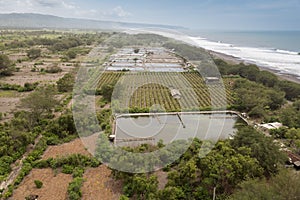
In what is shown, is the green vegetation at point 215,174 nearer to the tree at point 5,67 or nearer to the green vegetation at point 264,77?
the green vegetation at point 264,77

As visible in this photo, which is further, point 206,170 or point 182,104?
point 182,104

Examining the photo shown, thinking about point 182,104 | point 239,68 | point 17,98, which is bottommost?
point 17,98

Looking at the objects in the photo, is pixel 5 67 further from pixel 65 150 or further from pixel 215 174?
pixel 215 174

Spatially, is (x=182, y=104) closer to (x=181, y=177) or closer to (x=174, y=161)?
(x=174, y=161)

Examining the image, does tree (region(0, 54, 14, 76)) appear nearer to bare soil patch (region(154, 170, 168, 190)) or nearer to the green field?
the green field

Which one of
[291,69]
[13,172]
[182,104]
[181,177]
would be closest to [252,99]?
[182,104]
